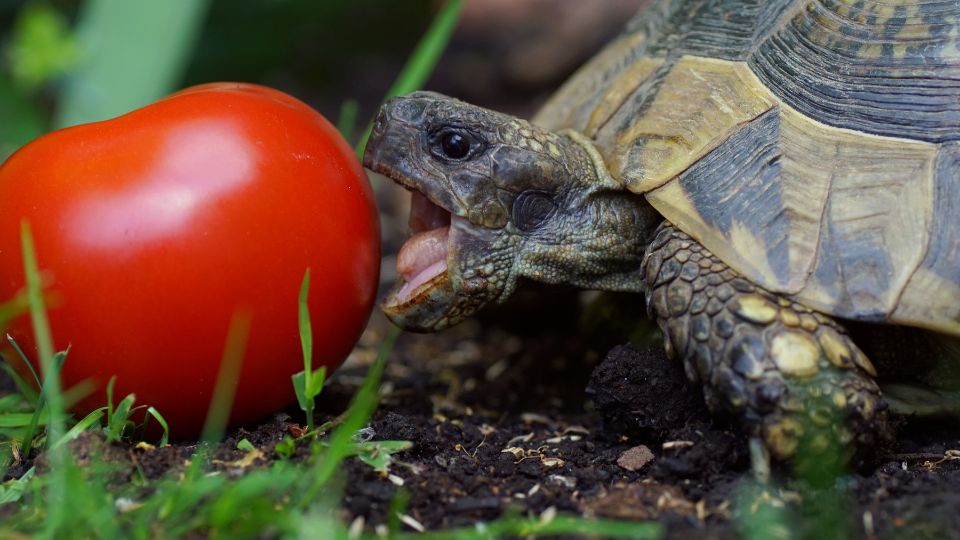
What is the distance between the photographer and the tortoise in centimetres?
216

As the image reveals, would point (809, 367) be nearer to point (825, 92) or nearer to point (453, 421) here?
point (825, 92)

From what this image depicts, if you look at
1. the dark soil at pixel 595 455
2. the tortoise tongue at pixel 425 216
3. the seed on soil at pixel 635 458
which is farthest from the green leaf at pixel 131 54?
the seed on soil at pixel 635 458

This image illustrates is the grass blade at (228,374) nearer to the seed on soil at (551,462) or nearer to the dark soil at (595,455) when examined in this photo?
the dark soil at (595,455)

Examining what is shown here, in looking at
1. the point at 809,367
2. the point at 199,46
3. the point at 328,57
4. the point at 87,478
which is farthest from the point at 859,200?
the point at 328,57

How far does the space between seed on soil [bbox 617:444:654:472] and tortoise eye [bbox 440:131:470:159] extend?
927 mm

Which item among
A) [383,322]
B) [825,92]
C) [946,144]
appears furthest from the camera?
[383,322]

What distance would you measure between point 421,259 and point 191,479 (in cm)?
106

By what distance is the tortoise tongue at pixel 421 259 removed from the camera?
267cm

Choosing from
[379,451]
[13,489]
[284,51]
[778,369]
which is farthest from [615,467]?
[284,51]

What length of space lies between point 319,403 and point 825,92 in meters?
1.67

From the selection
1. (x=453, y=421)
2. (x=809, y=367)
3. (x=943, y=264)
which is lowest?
(x=453, y=421)

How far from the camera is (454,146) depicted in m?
2.63

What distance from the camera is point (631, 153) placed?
103 inches

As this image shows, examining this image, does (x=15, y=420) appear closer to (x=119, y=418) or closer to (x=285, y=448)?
(x=119, y=418)
